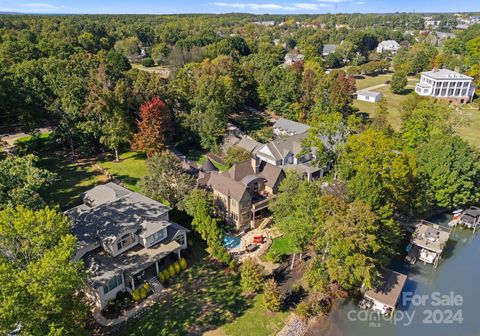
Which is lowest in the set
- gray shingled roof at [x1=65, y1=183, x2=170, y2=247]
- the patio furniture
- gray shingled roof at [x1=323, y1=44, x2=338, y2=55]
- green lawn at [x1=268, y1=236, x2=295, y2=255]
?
green lawn at [x1=268, y1=236, x2=295, y2=255]

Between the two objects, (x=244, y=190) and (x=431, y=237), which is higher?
(x=244, y=190)

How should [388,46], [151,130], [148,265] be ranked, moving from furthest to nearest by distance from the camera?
[388,46] → [151,130] → [148,265]

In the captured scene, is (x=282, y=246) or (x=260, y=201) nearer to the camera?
(x=282, y=246)

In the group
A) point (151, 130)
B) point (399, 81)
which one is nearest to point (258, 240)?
point (151, 130)

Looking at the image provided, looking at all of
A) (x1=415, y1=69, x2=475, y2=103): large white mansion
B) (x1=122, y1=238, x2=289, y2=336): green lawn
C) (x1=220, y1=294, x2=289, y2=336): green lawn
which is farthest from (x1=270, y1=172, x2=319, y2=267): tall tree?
(x1=415, y1=69, x2=475, y2=103): large white mansion

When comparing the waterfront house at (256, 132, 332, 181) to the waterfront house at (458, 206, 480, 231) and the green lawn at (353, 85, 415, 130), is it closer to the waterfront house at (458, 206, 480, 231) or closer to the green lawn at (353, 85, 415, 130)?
the waterfront house at (458, 206, 480, 231)

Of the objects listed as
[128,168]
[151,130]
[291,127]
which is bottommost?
[128,168]

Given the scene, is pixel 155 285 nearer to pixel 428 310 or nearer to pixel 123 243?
pixel 123 243

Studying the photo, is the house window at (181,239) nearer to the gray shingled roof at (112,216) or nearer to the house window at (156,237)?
the house window at (156,237)
